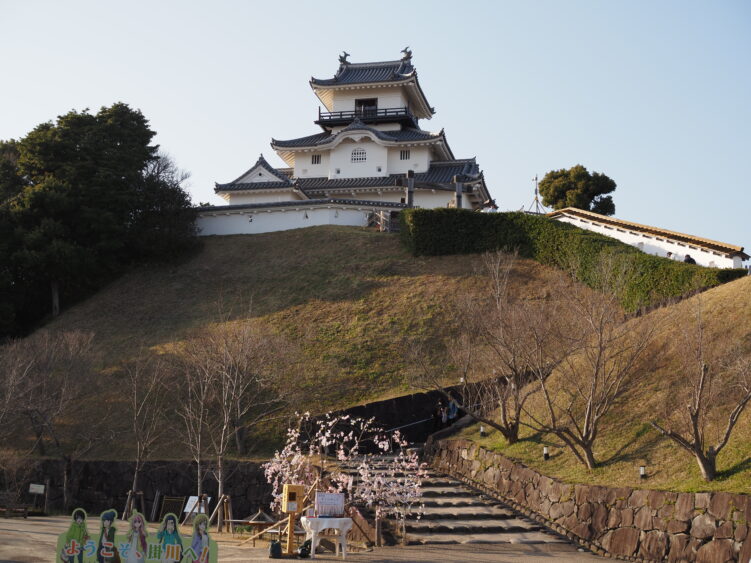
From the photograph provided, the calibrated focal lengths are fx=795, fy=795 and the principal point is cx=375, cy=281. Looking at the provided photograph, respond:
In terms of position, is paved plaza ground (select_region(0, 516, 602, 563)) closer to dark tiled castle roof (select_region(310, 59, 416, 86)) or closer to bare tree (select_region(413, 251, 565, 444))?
bare tree (select_region(413, 251, 565, 444))

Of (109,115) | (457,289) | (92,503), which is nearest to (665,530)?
(92,503)

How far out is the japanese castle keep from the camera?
4041 centimetres

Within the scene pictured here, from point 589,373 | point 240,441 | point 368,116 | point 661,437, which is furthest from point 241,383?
point 368,116

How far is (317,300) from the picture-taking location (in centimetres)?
3178

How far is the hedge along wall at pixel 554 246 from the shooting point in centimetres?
2602

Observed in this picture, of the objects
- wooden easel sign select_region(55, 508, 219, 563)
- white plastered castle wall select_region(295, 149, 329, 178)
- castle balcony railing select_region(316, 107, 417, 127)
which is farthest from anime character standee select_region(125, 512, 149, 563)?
castle balcony railing select_region(316, 107, 417, 127)

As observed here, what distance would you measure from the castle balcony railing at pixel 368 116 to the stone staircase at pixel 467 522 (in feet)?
111

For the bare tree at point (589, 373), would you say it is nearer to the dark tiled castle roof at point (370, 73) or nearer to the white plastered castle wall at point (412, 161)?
the white plastered castle wall at point (412, 161)

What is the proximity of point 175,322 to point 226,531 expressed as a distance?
15013 mm

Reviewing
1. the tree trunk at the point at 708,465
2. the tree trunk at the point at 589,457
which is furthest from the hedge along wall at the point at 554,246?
the tree trunk at the point at 708,465

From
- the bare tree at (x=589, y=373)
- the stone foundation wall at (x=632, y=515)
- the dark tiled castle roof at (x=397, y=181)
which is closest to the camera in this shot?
the stone foundation wall at (x=632, y=515)

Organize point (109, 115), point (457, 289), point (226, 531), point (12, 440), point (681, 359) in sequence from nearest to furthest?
point (226, 531) < point (681, 359) < point (12, 440) < point (457, 289) < point (109, 115)

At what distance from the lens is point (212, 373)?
22500 millimetres

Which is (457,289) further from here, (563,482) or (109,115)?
(109,115)
